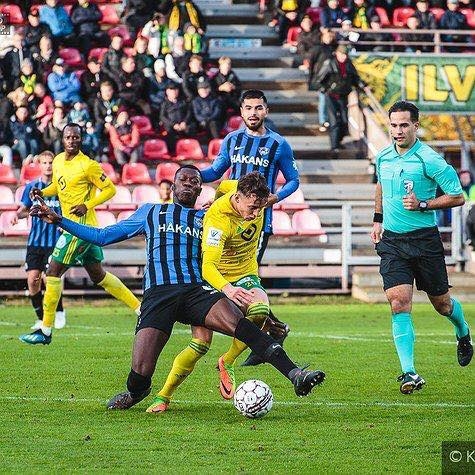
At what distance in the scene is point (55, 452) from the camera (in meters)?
7.24

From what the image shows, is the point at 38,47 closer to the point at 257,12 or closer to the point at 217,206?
the point at 257,12

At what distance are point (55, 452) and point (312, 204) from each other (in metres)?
14.8

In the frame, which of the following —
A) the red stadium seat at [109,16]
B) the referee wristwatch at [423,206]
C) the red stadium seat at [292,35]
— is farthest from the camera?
the red stadium seat at [292,35]

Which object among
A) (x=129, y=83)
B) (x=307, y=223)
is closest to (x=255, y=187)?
(x=307, y=223)

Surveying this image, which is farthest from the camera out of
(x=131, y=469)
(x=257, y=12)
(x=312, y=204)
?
(x=257, y=12)

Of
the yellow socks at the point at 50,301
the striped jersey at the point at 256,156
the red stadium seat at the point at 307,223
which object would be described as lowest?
the red stadium seat at the point at 307,223

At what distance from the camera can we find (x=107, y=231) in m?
8.87

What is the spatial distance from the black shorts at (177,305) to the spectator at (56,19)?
1637cm

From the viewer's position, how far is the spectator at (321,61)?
2460 centimetres

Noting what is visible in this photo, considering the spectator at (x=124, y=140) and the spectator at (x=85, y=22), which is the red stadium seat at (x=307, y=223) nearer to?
the spectator at (x=124, y=140)

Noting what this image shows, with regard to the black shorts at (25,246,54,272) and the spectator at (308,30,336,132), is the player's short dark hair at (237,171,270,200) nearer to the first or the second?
the black shorts at (25,246,54,272)

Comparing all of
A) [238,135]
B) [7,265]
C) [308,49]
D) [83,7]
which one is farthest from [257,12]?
[238,135]

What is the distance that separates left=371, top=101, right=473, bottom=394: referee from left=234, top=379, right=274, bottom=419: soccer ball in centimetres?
152

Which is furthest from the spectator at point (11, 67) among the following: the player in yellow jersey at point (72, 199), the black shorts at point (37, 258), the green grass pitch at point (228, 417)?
the green grass pitch at point (228, 417)
